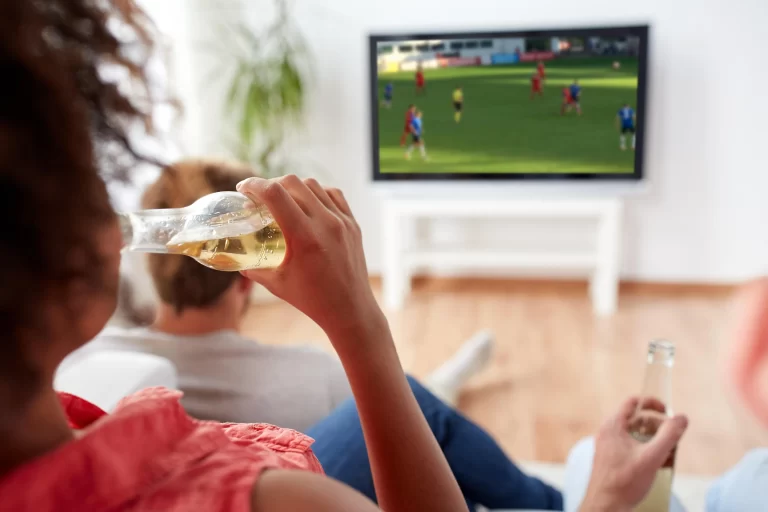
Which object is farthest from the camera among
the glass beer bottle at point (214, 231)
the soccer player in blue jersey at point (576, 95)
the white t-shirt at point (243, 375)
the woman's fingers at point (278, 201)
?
the soccer player in blue jersey at point (576, 95)

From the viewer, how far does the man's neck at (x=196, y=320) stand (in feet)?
4.05

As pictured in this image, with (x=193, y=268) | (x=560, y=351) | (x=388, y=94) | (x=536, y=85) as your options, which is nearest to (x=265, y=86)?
(x=388, y=94)

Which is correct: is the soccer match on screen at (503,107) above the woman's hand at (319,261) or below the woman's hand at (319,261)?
above

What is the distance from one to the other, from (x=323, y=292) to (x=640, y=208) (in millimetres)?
3218

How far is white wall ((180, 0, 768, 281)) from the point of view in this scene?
3.29 m

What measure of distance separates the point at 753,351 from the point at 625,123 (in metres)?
3.14

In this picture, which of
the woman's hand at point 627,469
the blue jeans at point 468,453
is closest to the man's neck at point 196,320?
the blue jeans at point 468,453

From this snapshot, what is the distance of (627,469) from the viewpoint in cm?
87

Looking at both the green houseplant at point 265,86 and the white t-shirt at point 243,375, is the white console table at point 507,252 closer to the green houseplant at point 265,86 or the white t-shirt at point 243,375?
the green houseplant at point 265,86

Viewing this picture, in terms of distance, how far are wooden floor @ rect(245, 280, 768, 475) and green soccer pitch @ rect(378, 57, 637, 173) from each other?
25.0 inches

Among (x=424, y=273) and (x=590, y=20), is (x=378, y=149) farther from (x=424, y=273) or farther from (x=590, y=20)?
(x=590, y=20)

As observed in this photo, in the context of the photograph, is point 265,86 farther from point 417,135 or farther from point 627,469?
point 627,469

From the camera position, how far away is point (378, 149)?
338cm

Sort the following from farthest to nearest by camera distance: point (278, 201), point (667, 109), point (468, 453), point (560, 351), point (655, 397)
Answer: point (667, 109) < point (560, 351) < point (468, 453) < point (655, 397) < point (278, 201)
